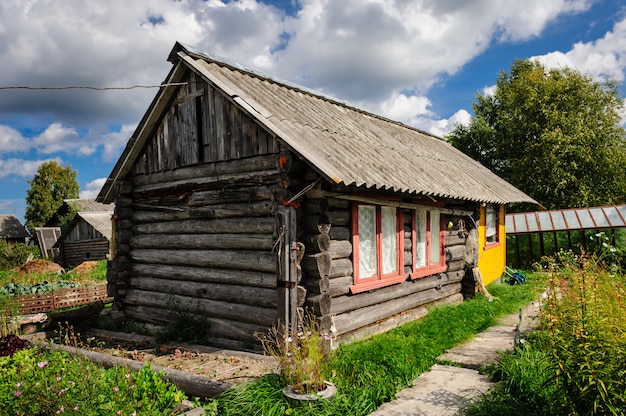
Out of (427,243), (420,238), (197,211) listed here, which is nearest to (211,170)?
(197,211)

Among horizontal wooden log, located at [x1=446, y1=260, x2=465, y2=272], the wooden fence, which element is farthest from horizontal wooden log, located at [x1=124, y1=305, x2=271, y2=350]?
the wooden fence

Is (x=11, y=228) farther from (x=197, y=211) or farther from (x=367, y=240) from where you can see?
(x=367, y=240)

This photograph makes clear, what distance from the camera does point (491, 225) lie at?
15.7 meters

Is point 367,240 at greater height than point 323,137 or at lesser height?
lesser

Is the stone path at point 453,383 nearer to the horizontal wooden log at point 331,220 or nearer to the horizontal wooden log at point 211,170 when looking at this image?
the horizontal wooden log at point 331,220

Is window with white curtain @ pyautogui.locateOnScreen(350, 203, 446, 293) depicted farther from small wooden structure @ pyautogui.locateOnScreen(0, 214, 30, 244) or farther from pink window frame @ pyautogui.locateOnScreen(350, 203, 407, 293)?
small wooden structure @ pyautogui.locateOnScreen(0, 214, 30, 244)

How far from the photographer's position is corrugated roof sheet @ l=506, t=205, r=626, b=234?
1700cm

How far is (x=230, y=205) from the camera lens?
316 inches

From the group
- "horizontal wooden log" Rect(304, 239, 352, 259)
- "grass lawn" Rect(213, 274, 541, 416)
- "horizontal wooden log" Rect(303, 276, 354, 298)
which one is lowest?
"grass lawn" Rect(213, 274, 541, 416)

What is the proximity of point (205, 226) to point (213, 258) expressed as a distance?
24.9 inches

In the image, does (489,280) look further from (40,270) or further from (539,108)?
(40,270)

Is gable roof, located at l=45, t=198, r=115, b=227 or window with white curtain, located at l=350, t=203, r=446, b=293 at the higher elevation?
gable roof, located at l=45, t=198, r=115, b=227

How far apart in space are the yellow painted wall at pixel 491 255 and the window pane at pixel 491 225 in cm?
31

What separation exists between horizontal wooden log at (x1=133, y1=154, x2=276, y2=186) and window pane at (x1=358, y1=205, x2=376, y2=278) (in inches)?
73.0
